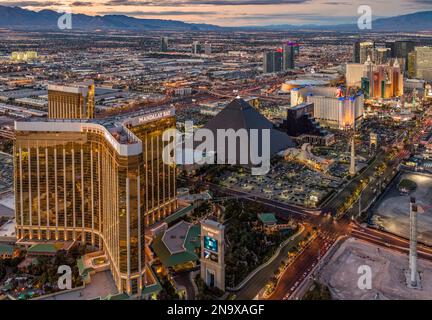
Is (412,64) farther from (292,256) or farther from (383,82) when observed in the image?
(292,256)

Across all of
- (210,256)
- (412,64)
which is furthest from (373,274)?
(412,64)

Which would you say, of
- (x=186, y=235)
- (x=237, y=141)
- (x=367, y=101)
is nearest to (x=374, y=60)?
(x=367, y=101)

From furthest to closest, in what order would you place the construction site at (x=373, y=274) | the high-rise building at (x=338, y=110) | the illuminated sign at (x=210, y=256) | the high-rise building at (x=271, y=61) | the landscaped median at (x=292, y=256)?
the high-rise building at (x=271, y=61) < the high-rise building at (x=338, y=110) < the landscaped median at (x=292, y=256) < the construction site at (x=373, y=274) < the illuminated sign at (x=210, y=256)

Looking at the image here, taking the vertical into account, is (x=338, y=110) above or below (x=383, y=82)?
below

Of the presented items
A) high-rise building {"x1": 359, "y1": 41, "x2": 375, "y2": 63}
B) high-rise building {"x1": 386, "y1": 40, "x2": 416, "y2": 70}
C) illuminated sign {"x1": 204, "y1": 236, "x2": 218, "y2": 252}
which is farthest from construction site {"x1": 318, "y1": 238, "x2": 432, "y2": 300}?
high-rise building {"x1": 386, "y1": 40, "x2": 416, "y2": 70}

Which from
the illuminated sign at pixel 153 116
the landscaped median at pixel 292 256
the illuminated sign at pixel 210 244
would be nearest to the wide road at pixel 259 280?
the landscaped median at pixel 292 256

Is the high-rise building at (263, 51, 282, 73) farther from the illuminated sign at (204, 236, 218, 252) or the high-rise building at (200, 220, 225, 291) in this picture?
the illuminated sign at (204, 236, 218, 252)

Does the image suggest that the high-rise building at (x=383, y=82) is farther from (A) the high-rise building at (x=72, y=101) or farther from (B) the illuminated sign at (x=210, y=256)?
(B) the illuminated sign at (x=210, y=256)
